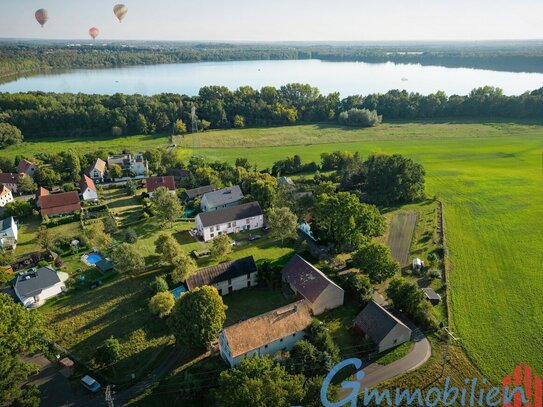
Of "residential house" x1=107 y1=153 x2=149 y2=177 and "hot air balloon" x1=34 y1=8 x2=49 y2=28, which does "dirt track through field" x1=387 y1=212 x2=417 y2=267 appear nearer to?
"residential house" x1=107 y1=153 x2=149 y2=177

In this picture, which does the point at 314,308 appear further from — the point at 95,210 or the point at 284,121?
the point at 284,121

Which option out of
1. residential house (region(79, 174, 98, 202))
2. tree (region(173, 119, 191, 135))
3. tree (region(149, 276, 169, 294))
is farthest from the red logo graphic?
tree (region(173, 119, 191, 135))

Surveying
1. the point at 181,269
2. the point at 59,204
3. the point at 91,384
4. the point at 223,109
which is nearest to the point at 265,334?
the point at 181,269

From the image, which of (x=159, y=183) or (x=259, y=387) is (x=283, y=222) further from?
(x=159, y=183)

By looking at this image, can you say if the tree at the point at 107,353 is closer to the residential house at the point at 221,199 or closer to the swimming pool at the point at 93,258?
the swimming pool at the point at 93,258

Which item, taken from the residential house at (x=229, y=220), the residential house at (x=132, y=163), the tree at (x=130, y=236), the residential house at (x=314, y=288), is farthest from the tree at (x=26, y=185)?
the residential house at (x=314, y=288)

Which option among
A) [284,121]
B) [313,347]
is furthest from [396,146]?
[313,347]

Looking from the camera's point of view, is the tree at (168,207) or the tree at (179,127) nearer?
the tree at (168,207)
